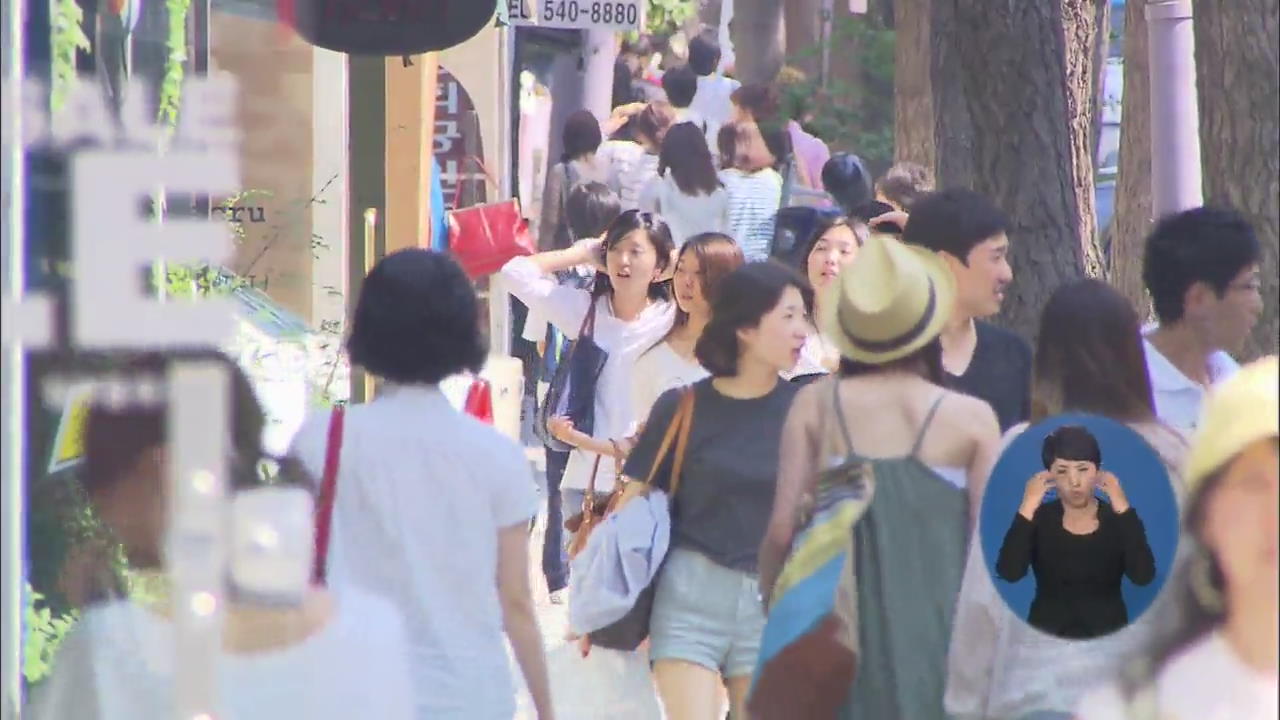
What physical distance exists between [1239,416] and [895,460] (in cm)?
216

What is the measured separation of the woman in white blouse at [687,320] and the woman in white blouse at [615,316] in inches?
33.8

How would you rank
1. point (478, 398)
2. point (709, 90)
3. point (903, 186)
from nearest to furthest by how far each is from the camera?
1. point (478, 398)
2. point (903, 186)
3. point (709, 90)

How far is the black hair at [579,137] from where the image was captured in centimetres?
1477

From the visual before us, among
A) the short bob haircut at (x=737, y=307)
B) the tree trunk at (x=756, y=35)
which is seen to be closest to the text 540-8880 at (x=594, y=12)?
the short bob haircut at (x=737, y=307)

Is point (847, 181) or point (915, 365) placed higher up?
point (847, 181)

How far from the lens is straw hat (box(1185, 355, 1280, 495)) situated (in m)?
3.41

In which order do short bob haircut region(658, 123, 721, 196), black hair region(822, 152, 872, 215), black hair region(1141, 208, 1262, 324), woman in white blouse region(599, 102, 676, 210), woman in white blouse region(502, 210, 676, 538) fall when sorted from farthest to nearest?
1. woman in white blouse region(599, 102, 676, 210)
2. short bob haircut region(658, 123, 721, 196)
3. black hair region(822, 152, 872, 215)
4. woman in white blouse region(502, 210, 676, 538)
5. black hair region(1141, 208, 1262, 324)

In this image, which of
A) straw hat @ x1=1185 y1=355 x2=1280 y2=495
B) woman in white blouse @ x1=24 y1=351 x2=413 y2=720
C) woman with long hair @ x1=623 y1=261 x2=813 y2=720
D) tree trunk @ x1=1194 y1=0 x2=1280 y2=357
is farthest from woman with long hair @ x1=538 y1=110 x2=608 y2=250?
straw hat @ x1=1185 y1=355 x2=1280 y2=495

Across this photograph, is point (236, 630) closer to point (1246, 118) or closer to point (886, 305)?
point (886, 305)

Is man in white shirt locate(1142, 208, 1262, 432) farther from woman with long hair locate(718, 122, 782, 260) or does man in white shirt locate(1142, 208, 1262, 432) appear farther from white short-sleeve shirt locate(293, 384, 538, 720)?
woman with long hair locate(718, 122, 782, 260)

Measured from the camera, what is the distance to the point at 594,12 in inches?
671

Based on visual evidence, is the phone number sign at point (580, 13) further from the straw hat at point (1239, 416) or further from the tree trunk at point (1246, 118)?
the straw hat at point (1239, 416)

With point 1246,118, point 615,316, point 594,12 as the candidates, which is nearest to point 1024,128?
point 615,316

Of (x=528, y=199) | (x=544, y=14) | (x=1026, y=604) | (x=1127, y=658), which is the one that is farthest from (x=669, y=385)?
(x=528, y=199)
